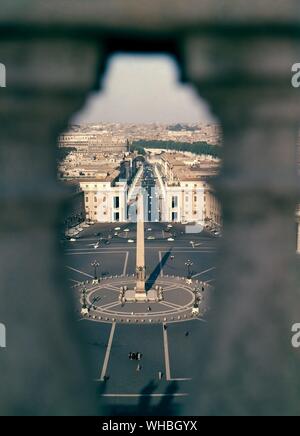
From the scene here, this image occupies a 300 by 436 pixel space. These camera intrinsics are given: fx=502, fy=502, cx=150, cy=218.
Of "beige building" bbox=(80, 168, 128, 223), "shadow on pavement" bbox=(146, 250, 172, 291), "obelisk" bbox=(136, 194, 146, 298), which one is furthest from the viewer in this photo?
"beige building" bbox=(80, 168, 128, 223)

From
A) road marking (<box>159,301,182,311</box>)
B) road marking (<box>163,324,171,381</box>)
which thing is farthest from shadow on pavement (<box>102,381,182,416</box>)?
road marking (<box>159,301,182,311</box>)

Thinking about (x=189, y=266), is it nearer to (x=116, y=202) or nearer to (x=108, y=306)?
(x=108, y=306)

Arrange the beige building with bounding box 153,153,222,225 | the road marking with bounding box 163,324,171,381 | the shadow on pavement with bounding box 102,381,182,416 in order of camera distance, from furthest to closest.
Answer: the beige building with bounding box 153,153,222,225 < the road marking with bounding box 163,324,171,381 < the shadow on pavement with bounding box 102,381,182,416

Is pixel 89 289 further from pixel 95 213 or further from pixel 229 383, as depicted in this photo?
pixel 95 213

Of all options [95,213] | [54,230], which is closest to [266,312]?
[54,230]

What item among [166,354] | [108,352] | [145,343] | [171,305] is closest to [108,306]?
[171,305]

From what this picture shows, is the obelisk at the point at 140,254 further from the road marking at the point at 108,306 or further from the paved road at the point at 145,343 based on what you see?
the paved road at the point at 145,343

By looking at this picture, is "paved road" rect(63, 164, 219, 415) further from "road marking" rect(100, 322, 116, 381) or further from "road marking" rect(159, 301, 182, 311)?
"road marking" rect(159, 301, 182, 311)

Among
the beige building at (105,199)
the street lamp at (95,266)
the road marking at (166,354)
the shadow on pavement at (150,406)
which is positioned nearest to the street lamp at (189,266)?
the street lamp at (95,266)
